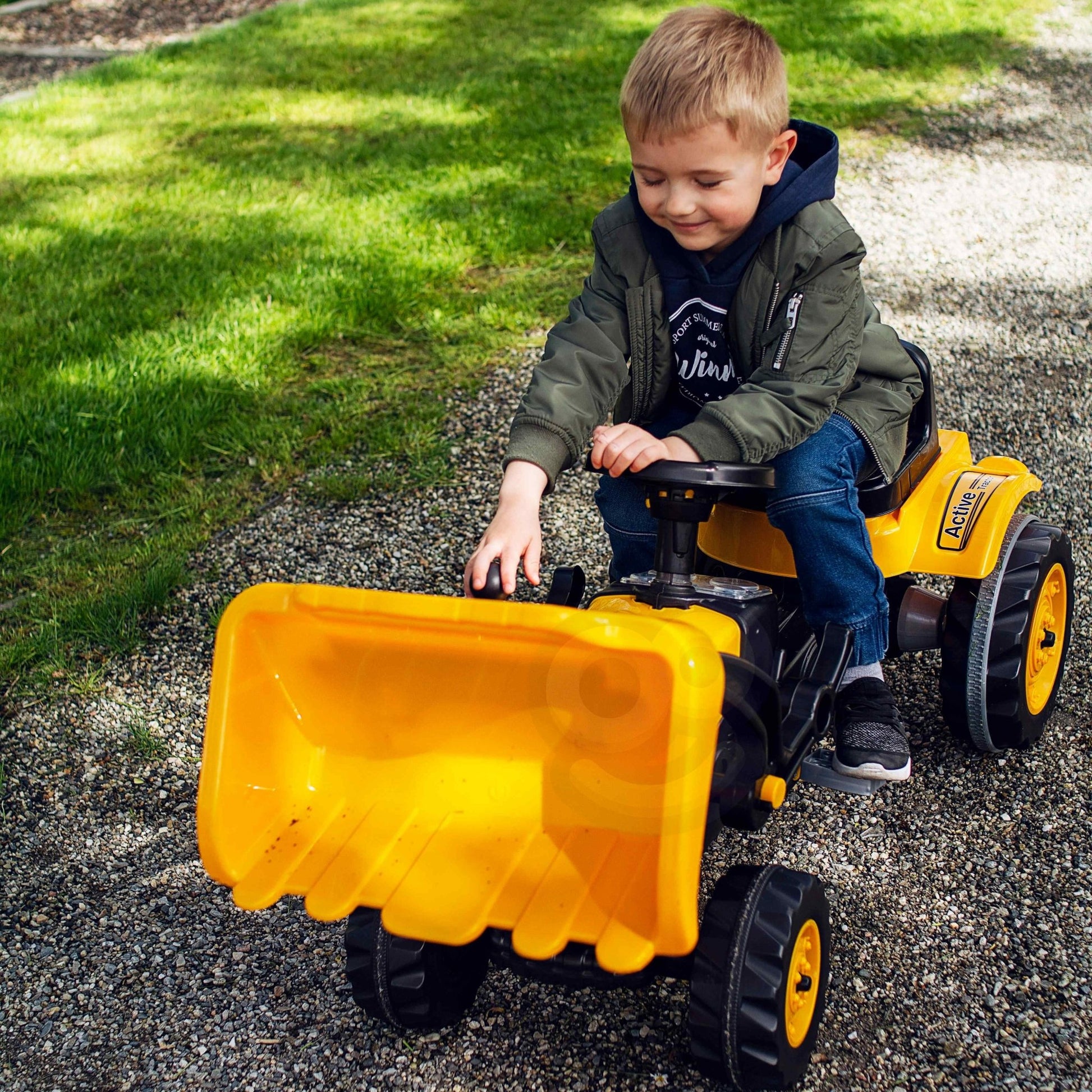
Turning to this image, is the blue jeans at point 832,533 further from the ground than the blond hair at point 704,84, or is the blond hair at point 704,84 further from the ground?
the blond hair at point 704,84

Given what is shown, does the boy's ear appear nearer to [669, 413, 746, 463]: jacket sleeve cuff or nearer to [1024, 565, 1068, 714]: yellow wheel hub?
[669, 413, 746, 463]: jacket sleeve cuff

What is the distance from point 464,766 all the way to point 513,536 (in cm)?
35

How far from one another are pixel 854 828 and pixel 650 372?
0.94 m

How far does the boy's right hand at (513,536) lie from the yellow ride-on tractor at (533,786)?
0.13ft

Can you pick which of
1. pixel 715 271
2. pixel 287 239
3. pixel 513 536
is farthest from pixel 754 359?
pixel 287 239

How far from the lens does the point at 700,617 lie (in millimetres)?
1893

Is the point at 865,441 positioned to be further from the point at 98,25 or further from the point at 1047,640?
the point at 98,25

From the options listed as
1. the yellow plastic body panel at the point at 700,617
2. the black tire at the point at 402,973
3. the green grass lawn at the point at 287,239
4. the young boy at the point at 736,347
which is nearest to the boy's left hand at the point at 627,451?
the young boy at the point at 736,347

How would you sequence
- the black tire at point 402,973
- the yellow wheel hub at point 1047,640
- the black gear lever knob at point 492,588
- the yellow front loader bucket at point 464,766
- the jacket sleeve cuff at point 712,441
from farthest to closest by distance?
1. the yellow wheel hub at point 1047,640
2. the jacket sleeve cuff at point 712,441
3. the black tire at point 402,973
4. the black gear lever knob at point 492,588
5. the yellow front loader bucket at point 464,766

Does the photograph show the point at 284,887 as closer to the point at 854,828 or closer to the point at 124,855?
the point at 124,855

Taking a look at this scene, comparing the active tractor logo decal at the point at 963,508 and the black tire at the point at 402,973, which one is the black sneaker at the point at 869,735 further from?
the black tire at the point at 402,973

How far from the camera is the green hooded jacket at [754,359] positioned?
1991mm

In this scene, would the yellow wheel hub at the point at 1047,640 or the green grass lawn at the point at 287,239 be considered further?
the green grass lawn at the point at 287,239

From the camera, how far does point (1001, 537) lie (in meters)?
2.33
